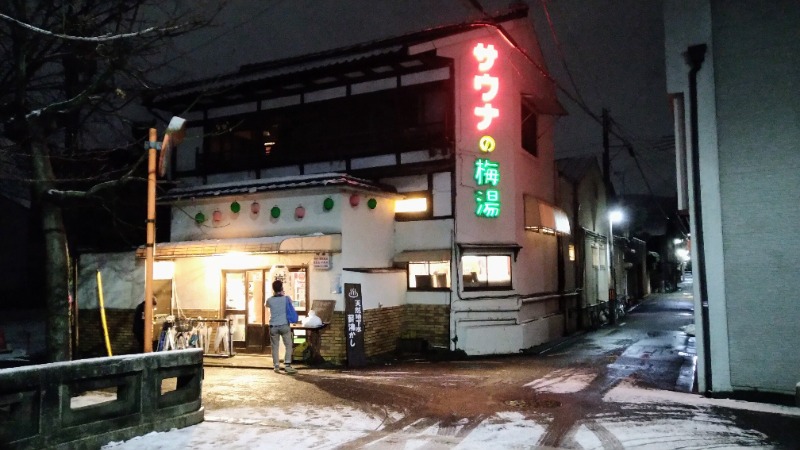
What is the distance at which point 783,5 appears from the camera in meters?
9.59

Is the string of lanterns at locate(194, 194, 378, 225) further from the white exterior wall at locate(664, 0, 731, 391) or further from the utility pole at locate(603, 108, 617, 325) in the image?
the utility pole at locate(603, 108, 617, 325)

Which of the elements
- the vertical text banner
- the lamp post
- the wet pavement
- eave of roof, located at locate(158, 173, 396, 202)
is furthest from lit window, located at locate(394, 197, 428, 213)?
the lamp post

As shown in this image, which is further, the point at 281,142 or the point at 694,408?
the point at 281,142

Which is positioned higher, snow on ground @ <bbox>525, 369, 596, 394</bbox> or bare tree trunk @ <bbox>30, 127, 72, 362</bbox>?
bare tree trunk @ <bbox>30, 127, 72, 362</bbox>

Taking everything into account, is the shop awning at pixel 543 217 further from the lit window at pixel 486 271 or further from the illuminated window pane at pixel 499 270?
the lit window at pixel 486 271

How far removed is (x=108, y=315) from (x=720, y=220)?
1672 cm

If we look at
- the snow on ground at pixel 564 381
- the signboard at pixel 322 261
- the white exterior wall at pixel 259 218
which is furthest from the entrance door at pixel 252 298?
the snow on ground at pixel 564 381

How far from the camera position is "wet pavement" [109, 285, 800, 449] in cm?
716

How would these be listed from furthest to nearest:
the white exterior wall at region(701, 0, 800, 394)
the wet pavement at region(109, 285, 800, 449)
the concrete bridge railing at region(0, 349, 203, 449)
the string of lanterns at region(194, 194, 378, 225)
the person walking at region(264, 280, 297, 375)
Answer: the string of lanterns at region(194, 194, 378, 225)
the person walking at region(264, 280, 297, 375)
the white exterior wall at region(701, 0, 800, 394)
the wet pavement at region(109, 285, 800, 449)
the concrete bridge railing at region(0, 349, 203, 449)

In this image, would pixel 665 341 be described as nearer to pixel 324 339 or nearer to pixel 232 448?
pixel 324 339

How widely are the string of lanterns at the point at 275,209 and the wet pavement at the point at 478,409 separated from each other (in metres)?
4.05

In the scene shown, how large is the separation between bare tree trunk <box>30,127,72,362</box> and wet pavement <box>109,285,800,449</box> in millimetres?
3121

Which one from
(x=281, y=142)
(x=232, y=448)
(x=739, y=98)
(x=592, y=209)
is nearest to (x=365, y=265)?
(x=281, y=142)

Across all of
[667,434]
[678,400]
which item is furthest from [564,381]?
[667,434]
